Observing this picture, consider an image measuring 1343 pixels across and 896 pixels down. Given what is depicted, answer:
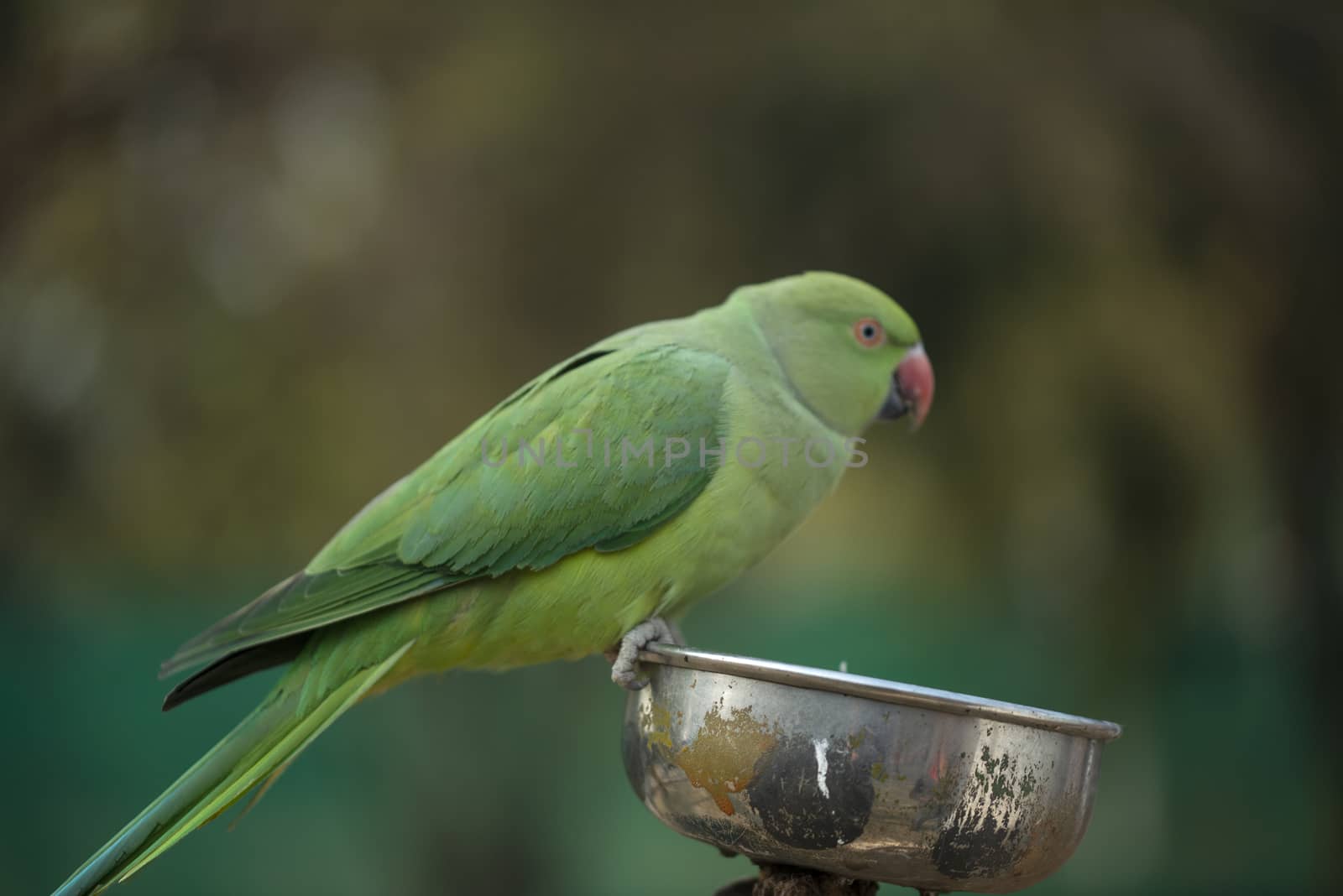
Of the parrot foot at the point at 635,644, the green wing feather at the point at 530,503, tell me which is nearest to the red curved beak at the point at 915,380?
the green wing feather at the point at 530,503

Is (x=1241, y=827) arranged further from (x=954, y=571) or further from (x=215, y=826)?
(x=215, y=826)

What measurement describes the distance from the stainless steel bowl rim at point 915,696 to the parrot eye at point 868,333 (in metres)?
0.98

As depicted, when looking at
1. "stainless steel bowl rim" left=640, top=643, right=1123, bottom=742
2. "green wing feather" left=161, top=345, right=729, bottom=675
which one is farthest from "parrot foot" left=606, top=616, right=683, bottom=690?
"stainless steel bowl rim" left=640, top=643, right=1123, bottom=742

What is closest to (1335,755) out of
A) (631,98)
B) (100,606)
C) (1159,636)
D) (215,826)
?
(1159,636)

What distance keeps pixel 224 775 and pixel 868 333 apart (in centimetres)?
143

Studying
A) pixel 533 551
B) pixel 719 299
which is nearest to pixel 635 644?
pixel 533 551

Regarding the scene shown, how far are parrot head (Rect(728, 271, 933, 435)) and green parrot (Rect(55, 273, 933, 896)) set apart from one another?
0.75 feet

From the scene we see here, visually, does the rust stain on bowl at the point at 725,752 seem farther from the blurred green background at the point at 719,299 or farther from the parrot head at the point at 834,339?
the blurred green background at the point at 719,299

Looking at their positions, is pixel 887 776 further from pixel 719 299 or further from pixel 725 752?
pixel 719 299

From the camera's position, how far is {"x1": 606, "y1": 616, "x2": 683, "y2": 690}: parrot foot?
1532mm

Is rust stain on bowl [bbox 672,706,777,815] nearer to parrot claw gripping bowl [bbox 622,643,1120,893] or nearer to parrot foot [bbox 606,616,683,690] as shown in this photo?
parrot claw gripping bowl [bbox 622,643,1120,893]

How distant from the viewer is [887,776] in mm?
1201

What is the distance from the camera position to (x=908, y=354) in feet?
7.11

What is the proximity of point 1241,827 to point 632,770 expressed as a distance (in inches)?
117
